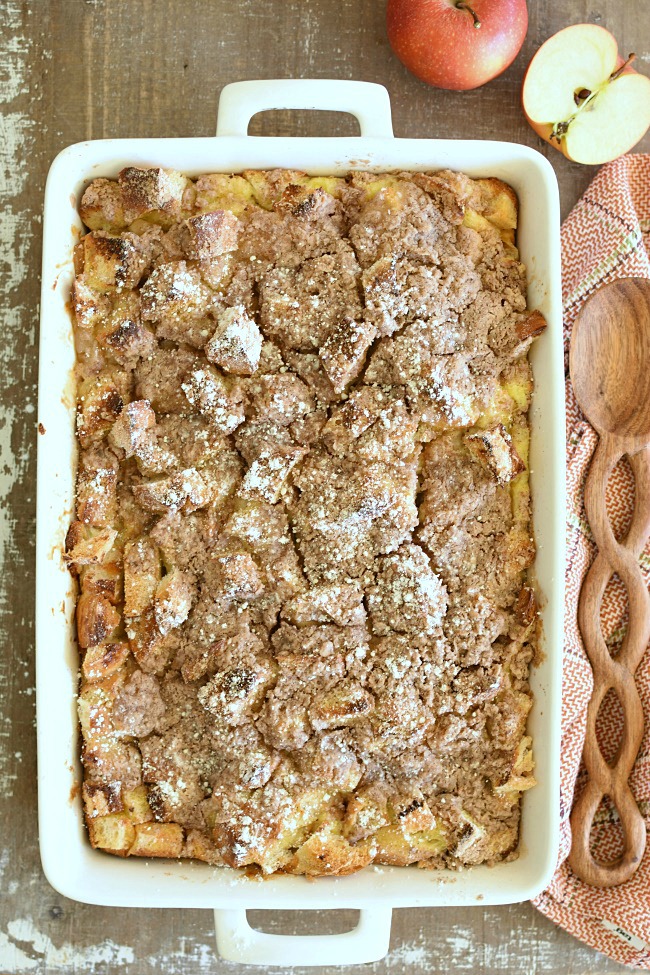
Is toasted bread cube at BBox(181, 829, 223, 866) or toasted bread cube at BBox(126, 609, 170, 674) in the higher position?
toasted bread cube at BBox(126, 609, 170, 674)

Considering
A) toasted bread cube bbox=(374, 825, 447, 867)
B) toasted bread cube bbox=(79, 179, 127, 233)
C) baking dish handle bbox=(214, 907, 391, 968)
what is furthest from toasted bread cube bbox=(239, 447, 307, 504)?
baking dish handle bbox=(214, 907, 391, 968)

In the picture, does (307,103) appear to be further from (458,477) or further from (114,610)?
(114,610)

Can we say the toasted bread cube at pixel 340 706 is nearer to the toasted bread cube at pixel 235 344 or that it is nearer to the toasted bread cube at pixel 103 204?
the toasted bread cube at pixel 235 344

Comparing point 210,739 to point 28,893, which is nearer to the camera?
point 210,739

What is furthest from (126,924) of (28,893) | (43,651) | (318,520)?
(318,520)

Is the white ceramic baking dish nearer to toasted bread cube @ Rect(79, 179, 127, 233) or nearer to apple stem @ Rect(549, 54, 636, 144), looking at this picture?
toasted bread cube @ Rect(79, 179, 127, 233)

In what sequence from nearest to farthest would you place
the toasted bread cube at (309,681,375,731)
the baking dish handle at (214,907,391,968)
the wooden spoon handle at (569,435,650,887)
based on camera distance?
the toasted bread cube at (309,681,375,731) < the baking dish handle at (214,907,391,968) < the wooden spoon handle at (569,435,650,887)
